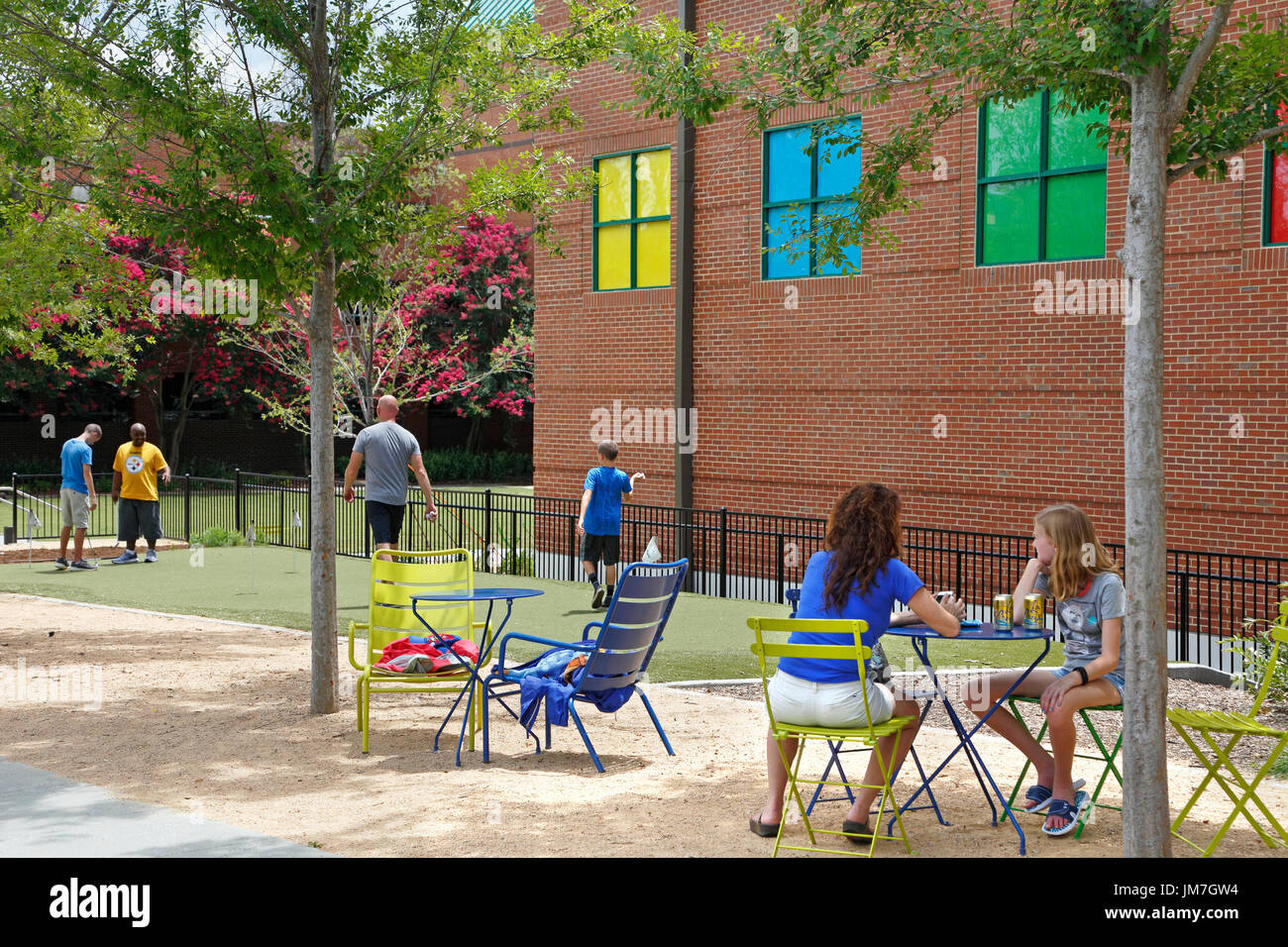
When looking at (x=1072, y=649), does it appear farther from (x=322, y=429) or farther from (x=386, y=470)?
(x=386, y=470)

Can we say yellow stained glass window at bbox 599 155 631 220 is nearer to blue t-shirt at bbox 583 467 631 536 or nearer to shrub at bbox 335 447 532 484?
blue t-shirt at bbox 583 467 631 536

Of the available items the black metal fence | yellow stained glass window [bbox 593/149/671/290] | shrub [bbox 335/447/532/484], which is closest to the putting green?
the black metal fence

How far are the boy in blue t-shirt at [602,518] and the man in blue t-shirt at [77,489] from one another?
22.4 ft

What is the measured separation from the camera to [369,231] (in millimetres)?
8828

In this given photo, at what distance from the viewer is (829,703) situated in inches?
227

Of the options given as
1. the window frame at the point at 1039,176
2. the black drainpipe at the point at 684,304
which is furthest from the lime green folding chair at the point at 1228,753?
the black drainpipe at the point at 684,304

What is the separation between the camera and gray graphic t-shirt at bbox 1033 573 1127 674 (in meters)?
5.97

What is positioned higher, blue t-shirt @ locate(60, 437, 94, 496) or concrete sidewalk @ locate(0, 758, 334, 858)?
blue t-shirt @ locate(60, 437, 94, 496)

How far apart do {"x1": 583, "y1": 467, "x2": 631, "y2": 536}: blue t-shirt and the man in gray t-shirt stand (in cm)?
207

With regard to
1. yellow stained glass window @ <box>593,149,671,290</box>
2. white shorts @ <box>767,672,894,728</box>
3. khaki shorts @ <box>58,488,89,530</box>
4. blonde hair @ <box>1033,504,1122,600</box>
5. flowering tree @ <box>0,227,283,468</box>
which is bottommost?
white shorts @ <box>767,672,894,728</box>

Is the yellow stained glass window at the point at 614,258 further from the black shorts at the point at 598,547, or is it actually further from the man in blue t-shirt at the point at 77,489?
the man in blue t-shirt at the point at 77,489

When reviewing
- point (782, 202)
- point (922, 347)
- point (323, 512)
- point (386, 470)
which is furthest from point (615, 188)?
point (323, 512)

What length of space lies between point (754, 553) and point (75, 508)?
8.50 metres

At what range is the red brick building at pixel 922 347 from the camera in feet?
43.4
